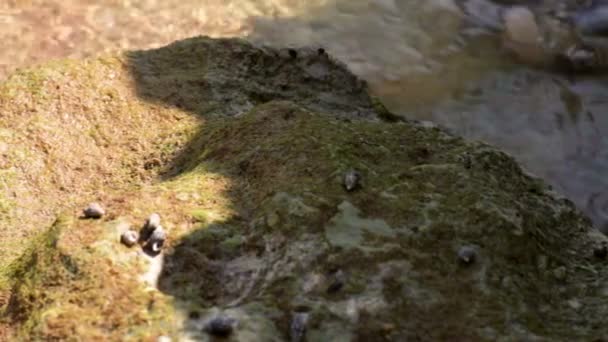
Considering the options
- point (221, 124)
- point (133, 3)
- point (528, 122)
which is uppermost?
point (221, 124)

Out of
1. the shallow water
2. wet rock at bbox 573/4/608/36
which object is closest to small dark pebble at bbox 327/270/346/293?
the shallow water

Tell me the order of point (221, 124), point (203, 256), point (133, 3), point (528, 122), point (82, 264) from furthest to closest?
point (133, 3), point (528, 122), point (221, 124), point (203, 256), point (82, 264)

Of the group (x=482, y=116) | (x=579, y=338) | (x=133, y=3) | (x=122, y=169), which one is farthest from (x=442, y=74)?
(x=579, y=338)

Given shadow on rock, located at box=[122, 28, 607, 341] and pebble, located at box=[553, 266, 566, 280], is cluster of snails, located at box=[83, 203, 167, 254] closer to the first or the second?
shadow on rock, located at box=[122, 28, 607, 341]

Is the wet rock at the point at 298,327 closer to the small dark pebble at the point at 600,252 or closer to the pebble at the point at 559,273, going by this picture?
the pebble at the point at 559,273

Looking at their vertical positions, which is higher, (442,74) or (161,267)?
(161,267)

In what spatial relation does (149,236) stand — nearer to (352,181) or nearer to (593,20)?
(352,181)

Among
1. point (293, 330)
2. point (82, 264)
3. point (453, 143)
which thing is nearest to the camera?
point (293, 330)

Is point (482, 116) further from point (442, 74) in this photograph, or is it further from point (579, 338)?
point (579, 338)

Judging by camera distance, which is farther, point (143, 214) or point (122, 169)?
point (122, 169)
